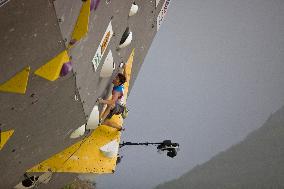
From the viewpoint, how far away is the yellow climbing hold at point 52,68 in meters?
3.64

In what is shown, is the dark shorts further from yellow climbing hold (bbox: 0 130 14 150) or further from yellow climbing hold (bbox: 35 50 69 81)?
yellow climbing hold (bbox: 35 50 69 81)

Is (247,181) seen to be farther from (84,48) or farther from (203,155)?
(203,155)

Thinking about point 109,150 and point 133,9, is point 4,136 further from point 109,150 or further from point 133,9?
point 133,9

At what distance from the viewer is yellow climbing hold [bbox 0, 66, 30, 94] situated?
11.2 feet

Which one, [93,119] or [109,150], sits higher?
[93,119]

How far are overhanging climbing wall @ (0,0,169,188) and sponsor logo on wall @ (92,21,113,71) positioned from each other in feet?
0.07

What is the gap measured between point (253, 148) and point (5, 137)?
2750 inches

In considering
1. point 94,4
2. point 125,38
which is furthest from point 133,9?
point 94,4

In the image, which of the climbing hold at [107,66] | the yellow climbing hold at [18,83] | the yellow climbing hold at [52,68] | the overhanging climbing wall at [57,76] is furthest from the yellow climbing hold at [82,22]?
the climbing hold at [107,66]

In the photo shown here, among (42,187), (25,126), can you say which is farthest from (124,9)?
(42,187)

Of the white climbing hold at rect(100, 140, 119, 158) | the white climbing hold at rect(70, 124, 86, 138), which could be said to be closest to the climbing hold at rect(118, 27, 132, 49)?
the white climbing hold at rect(70, 124, 86, 138)

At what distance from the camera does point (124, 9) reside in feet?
16.6

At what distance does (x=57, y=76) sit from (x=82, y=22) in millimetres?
636

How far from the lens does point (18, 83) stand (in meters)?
3.48
